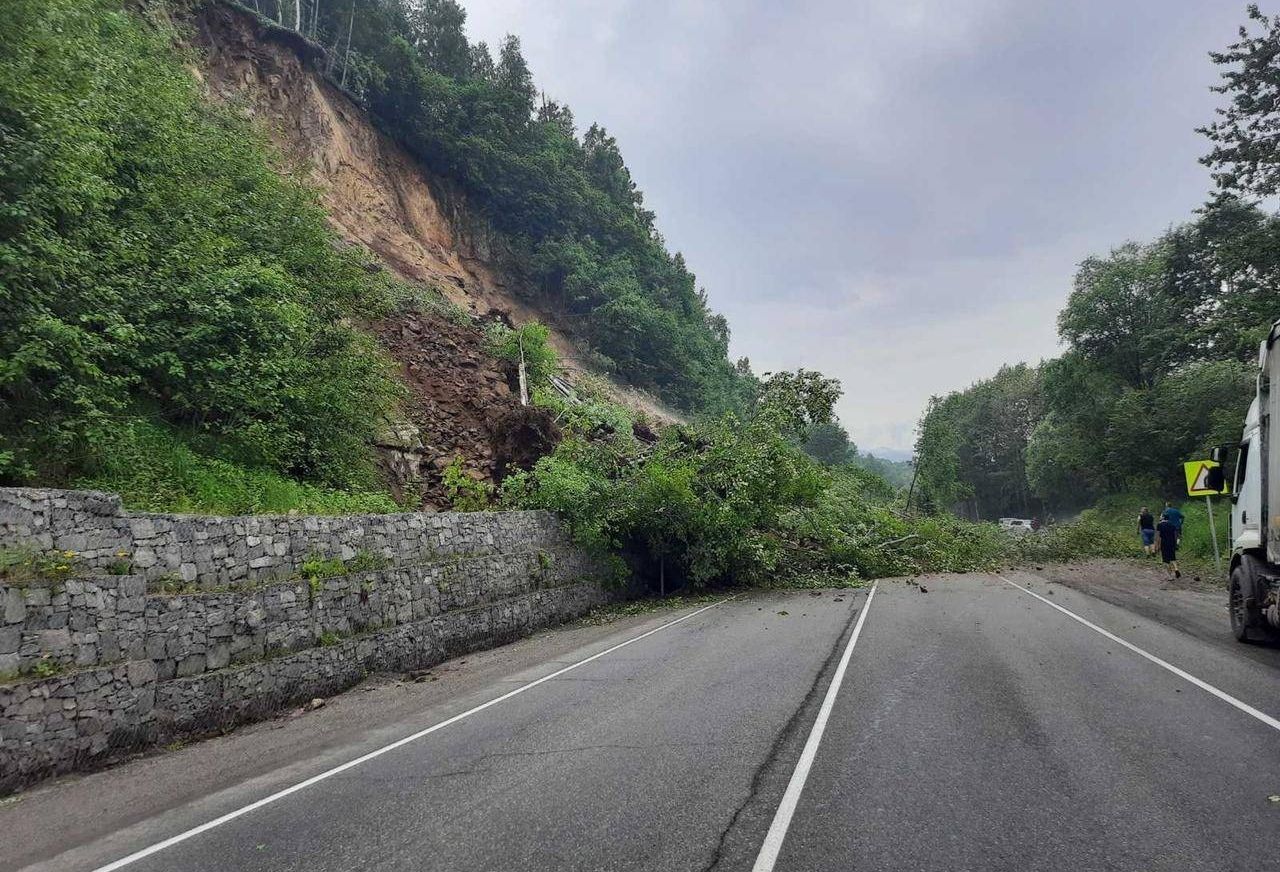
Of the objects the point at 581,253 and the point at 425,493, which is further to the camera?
the point at 581,253

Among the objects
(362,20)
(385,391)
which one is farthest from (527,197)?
(385,391)

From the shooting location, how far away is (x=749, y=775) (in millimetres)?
4902

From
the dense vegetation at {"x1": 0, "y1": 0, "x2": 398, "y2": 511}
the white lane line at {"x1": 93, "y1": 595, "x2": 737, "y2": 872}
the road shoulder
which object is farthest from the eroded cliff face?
the white lane line at {"x1": 93, "y1": 595, "x2": 737, "y2": 872}

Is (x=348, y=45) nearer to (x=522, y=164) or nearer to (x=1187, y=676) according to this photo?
(x=522, y=164)

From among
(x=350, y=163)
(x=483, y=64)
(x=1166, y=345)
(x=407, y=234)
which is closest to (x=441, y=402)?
(x=407, y=234)

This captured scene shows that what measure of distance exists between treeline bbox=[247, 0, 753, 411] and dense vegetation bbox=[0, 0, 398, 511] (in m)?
28.6

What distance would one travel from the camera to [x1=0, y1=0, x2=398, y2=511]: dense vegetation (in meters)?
8.43

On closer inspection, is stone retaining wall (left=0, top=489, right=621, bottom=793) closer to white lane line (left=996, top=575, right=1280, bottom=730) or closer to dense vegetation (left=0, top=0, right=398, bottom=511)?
dense vegetation (left=0, top=0, right=398, bottom=511)

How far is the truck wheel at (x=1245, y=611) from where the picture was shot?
8.86 meters

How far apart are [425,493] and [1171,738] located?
1477cm

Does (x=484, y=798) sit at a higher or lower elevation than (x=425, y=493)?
lower

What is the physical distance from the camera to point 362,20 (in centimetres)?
4275

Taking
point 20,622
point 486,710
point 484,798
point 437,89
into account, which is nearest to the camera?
point 484,798

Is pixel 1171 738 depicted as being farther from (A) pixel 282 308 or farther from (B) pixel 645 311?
(B) pixel 645 311
